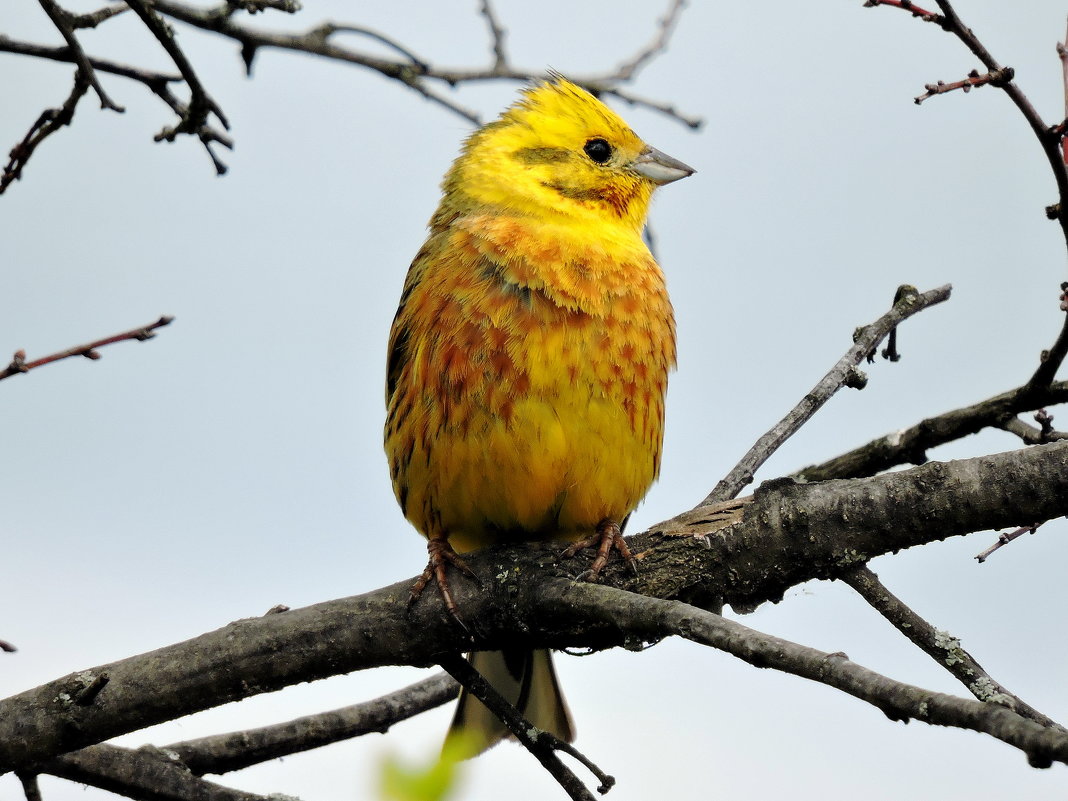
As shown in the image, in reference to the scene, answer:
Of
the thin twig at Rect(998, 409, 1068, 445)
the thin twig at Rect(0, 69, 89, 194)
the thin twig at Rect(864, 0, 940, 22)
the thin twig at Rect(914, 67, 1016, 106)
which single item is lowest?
the thin twig at Rect(998, 409, 1068, 445)

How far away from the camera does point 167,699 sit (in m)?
3.41

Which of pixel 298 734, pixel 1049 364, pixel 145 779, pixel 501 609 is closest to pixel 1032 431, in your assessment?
pixel 1049 364

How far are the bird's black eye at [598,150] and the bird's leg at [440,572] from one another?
Result: 74.9 inches

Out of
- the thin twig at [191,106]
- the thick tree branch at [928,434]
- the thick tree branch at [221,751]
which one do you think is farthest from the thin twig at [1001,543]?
the thin twig at [191,106]

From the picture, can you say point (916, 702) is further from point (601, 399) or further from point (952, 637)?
point (601, 399)

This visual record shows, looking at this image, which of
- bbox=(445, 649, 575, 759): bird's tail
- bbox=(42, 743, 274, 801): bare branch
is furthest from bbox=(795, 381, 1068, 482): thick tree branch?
bbox=(42, 743, 274, 801): bare branch

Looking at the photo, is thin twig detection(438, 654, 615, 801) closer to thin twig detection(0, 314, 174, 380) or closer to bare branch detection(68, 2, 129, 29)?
thin twig detection(0, 314, 174, 380)

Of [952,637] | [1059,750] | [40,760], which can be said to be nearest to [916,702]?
[1059,750]

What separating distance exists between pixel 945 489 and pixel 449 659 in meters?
1.42

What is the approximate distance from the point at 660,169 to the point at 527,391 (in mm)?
1533

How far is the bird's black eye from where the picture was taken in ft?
16.8

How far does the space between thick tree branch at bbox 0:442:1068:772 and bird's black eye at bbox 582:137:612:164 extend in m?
2.05

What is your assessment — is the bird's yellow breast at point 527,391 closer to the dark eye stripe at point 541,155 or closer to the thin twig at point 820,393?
the thin twig at point 820,393

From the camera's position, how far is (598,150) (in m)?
5.14
